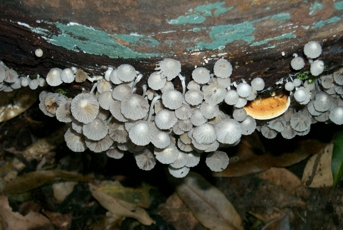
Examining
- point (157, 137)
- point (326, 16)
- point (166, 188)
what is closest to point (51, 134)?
point (166, 188)

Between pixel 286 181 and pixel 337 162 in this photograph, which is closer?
pixel 337 162

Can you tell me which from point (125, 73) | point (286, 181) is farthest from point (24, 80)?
point (286, 181)

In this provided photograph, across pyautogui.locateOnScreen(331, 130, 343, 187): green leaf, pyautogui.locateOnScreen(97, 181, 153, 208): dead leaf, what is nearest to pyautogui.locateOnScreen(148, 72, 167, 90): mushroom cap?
pyautogui.locateOnScreen(331, 130, 343, 187): green leaf

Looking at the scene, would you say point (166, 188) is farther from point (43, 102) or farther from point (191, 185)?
point (43, 102)

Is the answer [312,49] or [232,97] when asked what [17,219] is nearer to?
[232,97]

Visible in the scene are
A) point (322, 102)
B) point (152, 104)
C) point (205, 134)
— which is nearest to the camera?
point (205, 134)

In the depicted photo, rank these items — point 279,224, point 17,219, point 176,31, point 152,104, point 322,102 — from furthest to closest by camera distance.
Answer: point 17,219 → point 279,224 → point 322,102 → point 152,104 → point 176,31

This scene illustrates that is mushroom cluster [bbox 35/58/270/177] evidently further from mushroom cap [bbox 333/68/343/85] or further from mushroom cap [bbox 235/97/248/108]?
mushroom cap [bbox 333/68/343/85]
